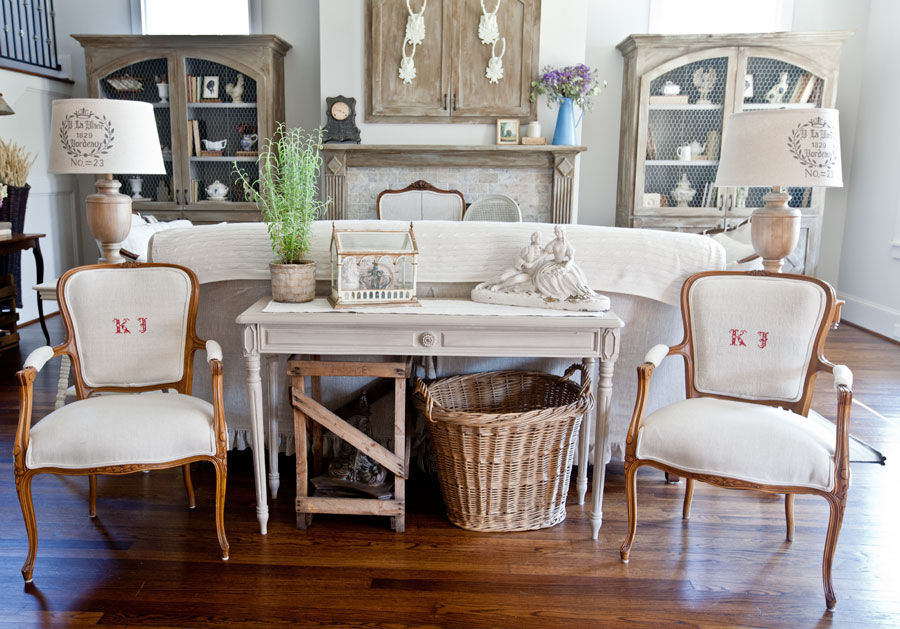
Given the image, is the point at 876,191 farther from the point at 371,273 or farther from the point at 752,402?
the point at 371,273

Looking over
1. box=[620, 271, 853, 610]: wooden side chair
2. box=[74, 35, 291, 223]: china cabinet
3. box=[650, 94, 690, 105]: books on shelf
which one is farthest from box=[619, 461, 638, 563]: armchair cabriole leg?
box=[74, 35, 291, 223]: china cabinet

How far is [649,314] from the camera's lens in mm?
2480

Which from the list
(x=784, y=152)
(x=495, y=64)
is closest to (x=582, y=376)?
(x=784, y=152)

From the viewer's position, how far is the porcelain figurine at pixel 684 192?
5.55 metres

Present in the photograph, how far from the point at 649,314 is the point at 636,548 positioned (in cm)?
81

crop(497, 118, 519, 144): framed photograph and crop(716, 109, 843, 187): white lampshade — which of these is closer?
crop(716, 109, 843, 187): white lampshade

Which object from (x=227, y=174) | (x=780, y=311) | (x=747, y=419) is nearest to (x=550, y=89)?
(x=227, y=174)

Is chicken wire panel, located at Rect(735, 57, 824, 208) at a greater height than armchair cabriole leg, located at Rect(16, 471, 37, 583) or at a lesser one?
greater

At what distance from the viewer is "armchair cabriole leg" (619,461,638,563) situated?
2.02 m

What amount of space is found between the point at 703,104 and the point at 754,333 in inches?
149

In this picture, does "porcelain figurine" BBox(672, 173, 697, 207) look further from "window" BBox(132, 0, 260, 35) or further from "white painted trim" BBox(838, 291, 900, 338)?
"window" BBox(132, 0, 260, 35)

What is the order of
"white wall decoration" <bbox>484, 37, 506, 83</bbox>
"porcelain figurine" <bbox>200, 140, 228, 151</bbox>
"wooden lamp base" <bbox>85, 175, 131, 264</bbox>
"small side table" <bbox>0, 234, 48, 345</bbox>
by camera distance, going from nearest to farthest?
"wooden lamp base" <bbox>85, 175, 131, 264</bbox>
"small side table" <bbox>0, 234, 48, 345</bbox>
"white wall decoration" <bbox>484, 37, 506, 83</bbox>
"porcelain figurine" <bbox>200, 140, 228, 151</bbox>

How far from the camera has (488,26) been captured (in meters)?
5.17

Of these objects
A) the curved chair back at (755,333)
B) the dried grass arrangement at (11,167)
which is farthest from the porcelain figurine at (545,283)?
the dried grass arrangement at (11,167)
